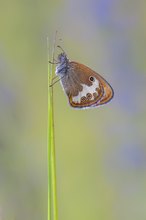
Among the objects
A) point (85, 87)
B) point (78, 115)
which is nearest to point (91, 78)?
point (85, 87)

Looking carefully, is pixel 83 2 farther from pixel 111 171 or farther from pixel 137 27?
pixel 111 171

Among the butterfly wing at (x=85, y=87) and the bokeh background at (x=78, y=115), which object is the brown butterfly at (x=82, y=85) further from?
the bokeh background at (x=78, y=115)

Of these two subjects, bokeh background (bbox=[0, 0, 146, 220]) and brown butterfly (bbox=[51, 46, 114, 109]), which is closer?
brown butterfly (bbox=[51, 46, 114, 109])

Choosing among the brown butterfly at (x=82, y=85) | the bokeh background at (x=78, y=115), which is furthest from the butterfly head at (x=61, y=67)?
the bokeh background at (x=78, y=115)

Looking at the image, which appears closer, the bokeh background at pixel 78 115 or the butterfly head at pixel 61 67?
the butterfly head at pixel 61 67

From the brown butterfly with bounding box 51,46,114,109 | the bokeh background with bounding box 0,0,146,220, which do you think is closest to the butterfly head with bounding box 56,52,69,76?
the brown butterfly with bounding box 51,46,114,109

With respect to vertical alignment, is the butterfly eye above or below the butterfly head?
below

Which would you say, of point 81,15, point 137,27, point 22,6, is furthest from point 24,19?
point 137,27

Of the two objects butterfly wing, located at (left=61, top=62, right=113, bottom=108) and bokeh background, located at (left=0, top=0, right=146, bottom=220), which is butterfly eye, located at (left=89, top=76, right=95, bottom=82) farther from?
bokeh background, located at (left=0, top=0, right=146, bottom=220)
